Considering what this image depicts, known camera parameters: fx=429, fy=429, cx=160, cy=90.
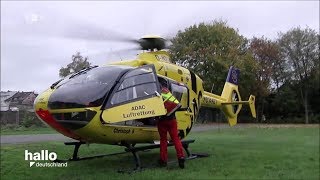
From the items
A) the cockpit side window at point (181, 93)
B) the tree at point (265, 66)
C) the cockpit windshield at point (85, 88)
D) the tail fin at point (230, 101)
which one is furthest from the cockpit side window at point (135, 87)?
the tree at point (265, 66)

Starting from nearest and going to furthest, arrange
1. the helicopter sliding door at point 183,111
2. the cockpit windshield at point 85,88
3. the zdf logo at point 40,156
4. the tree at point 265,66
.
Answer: the cockpit windshield at point 85,88 < the zdf logo at point 40,156 < the helicopter sliding door at point 183,111 < the tree at point 265,66

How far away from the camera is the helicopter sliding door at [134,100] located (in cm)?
900

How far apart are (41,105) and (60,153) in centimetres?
364

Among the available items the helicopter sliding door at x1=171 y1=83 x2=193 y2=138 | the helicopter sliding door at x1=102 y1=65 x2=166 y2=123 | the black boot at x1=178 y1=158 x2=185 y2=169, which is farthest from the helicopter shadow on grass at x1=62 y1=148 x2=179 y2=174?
the helicopter sliding door at x1=102 y1=65 x2=166 y2=123

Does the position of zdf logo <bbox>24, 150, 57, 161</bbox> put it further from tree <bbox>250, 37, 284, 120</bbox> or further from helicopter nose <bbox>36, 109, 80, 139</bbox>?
tree <bbox>250, 37, 284, 120</bbox>

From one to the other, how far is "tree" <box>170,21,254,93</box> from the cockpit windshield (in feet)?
96.8

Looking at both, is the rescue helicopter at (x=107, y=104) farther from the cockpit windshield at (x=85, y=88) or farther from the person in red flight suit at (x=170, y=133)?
the person in red flight suit at (x=170, y=133)

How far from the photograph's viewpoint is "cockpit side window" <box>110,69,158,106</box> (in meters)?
9.21

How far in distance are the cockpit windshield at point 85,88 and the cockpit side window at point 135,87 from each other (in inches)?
7.8

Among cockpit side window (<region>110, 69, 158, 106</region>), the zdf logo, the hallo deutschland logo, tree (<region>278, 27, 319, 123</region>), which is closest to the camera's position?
cockpit side window (<region>110, 69, 158, 106</region>)

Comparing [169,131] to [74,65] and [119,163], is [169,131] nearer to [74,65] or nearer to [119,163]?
[119,163]

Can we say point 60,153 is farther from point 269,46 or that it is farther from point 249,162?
point 269,46

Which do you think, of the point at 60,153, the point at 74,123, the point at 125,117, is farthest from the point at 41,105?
the point at 60,153

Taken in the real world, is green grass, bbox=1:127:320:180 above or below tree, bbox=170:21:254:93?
below
